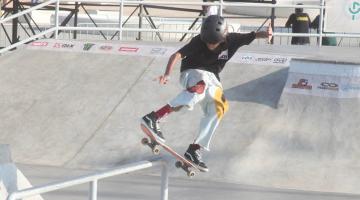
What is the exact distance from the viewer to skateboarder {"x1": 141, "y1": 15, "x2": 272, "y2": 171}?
25.4 ft

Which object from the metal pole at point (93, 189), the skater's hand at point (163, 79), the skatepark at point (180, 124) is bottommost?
the skatepark at point (180, 124)

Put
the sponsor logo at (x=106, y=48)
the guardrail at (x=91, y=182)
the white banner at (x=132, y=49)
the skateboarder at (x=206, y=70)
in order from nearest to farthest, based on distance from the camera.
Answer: the guardrail at (x=91, y=182)
the skateboarder at (x=206, y=70)
the white banner at (x=132, y=49)
the sponsor logo at (x=106, y=48)

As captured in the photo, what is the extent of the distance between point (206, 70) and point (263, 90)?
5.83 metres

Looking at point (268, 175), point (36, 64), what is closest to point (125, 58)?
point (36, 64)

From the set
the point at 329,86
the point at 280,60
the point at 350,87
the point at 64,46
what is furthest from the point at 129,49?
the point at 350,87

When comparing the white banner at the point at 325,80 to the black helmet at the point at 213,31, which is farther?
the white banner at the point at 325,80

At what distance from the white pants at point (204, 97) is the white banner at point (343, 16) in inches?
362

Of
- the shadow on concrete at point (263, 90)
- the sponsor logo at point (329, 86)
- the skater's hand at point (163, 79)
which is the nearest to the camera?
the skater's hand at point (163, 79)

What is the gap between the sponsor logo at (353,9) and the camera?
16.5 m

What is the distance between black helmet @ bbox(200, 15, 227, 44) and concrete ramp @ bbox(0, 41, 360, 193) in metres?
3.96

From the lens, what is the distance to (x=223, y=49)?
25.8ft

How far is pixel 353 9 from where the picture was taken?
16.5 m

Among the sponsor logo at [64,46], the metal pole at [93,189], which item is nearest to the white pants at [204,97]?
the metal pole at [93,189]

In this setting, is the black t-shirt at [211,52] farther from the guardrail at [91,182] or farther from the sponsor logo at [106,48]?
the sponsor logo at [106,48]
